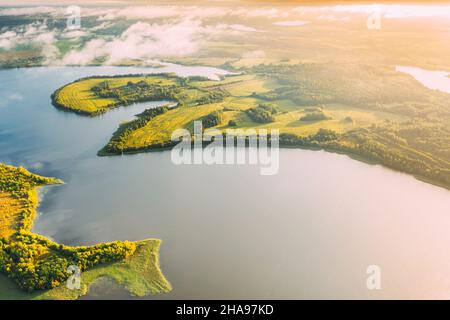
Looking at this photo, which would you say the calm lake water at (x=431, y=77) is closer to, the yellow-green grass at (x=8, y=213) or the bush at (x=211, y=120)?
the bush at (x=211, y=120)

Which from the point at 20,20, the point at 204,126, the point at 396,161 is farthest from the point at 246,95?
the point at 20,20

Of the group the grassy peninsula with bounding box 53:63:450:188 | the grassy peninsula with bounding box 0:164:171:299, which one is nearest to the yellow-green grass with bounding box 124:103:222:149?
the grassy peninsula with bounding box 53:63:450:188

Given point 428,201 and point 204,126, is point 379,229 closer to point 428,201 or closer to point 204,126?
point 428,201

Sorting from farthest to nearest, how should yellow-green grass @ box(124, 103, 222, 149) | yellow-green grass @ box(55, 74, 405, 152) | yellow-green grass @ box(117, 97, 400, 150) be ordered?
yellow-green grass @ box(55, 74, 405, 152)
yellow-green grass @ box(117, 97, 400, 150)
yellow-green grass @ box(124, 103, 222, 149)

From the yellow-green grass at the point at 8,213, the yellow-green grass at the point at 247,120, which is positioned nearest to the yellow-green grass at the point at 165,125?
the yellow-green grass at the point at 247,120

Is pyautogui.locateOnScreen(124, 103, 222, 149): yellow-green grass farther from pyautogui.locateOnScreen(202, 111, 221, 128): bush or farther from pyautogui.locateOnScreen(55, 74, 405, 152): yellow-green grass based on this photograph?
pyautogui.locateOnScreen(202, 111, 221, 128): bush

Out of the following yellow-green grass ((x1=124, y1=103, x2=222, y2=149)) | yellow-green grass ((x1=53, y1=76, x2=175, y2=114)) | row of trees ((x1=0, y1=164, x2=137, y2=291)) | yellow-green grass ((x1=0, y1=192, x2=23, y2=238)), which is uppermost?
yellow-green grass ((x1=53, y1=76, x2=175, y2=114))

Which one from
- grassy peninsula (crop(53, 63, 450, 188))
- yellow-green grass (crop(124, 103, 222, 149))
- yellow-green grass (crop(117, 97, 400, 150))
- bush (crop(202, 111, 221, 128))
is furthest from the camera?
bush (crop(202, 111, 221, 128))

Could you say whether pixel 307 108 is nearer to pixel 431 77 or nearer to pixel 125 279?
pixel 431 77

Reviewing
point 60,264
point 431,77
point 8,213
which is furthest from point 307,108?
point 60,264
